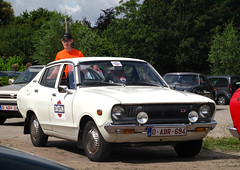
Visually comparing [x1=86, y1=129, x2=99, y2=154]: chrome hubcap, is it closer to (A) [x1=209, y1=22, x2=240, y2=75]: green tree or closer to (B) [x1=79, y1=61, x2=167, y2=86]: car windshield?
(B) [x1=79, y1=61, x2=167, y2=86]: car windshield

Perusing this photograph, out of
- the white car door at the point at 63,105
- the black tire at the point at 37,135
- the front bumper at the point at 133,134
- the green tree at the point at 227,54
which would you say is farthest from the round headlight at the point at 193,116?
the green tree at the point at 227,54

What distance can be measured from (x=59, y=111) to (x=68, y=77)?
61cm

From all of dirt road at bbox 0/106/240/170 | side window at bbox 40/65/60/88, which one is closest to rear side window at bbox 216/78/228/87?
dirt road at bbox 0/106/240/170

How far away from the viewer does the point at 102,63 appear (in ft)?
31.0

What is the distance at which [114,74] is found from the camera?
368 inches

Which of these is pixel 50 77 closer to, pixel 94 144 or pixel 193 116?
pixel 94 144

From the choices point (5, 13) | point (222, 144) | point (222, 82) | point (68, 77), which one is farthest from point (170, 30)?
point (68, 77)

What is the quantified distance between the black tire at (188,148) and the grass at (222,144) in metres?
1.13

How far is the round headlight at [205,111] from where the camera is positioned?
862 cm

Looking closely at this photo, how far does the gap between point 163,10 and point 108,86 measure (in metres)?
61.7

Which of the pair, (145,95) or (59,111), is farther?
(59,111)

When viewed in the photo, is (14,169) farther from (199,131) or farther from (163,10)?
(163,10)

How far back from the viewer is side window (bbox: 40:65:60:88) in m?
10.2

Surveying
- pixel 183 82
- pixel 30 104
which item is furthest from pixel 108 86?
pixel 183 82
